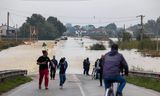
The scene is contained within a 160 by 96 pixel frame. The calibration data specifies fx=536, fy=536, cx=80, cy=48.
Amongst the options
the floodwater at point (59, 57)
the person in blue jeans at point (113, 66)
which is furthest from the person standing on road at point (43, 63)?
the floodwater at point (59, 57)

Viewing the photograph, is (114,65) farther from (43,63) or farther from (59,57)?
(59,57)

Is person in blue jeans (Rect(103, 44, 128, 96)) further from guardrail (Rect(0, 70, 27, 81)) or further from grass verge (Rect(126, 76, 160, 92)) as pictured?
guardrail (Rect(0, 70, 27, 81))

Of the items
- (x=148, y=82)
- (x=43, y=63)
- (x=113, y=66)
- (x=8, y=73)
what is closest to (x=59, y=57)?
(x=8, y=73)

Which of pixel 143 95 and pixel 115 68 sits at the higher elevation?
pixel 115 68

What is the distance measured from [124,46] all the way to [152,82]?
111491 millimetres

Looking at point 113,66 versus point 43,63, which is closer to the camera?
point 113,66

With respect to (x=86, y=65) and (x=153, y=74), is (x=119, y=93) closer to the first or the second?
(x=153, y=74)

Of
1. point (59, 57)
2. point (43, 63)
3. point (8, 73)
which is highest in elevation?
point (43, 63)

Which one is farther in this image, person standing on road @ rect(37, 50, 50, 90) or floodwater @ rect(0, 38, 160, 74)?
floodwater @ rect(0, 38, 160, 74)

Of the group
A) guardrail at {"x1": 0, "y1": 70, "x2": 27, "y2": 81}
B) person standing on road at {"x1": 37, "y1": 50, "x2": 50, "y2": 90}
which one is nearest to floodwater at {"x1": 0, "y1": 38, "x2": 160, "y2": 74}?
guardrail at {"x1": 0, "y1": 70, "x2": 27, "y2": 81}

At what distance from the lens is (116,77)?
14.1m

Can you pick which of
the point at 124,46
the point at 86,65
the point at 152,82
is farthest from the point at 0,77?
the point at 124,46

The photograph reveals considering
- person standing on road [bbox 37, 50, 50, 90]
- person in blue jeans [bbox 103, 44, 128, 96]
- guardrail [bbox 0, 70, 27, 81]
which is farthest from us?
guardrail [bbox 0, 70, 27, 81]

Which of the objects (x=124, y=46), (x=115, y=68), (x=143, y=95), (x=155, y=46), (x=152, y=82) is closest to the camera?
(x=115, y=68)
